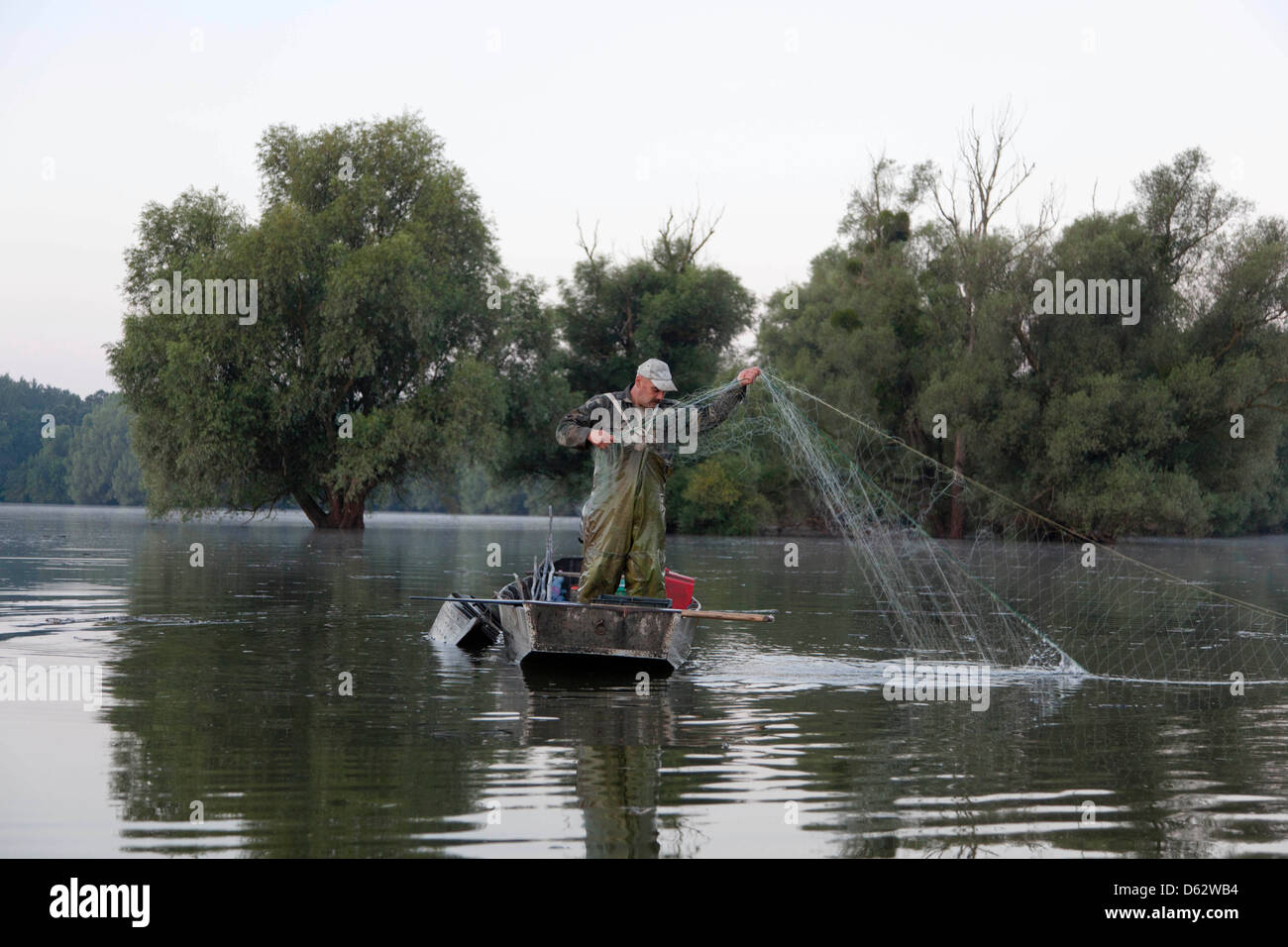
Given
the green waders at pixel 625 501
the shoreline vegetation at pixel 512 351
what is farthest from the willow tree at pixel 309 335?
the green waders at pixel 625 501

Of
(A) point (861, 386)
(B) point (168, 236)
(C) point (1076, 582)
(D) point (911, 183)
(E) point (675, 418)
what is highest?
(D) point (911, 183)

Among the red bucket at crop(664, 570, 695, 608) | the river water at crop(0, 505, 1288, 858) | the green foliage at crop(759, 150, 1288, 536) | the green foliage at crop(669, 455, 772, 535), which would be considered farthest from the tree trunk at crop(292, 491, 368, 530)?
the red bucket at crop(664, 570, 695, 608)

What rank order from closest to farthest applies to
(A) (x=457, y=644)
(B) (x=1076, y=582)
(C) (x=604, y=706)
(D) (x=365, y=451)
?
(C) (x=604, y=706) < (A) (x=457, y=644) < (B) (x=1076, y=582) < (D) (x=365, y=451)

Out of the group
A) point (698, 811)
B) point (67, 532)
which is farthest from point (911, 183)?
point (698, 811)

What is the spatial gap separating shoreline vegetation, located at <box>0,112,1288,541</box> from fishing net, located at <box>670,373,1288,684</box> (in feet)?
56.4

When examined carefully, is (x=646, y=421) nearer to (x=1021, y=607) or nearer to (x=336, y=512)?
(x=1021, y=607)

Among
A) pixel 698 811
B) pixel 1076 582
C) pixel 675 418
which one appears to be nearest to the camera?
pixel 698 811

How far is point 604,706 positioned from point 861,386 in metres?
49.2

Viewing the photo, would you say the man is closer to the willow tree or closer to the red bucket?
the red bucket

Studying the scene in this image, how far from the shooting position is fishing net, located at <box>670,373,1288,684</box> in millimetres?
15477

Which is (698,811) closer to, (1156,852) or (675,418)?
(1156,852)

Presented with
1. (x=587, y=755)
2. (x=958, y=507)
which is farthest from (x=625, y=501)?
(x=958, y=507)
